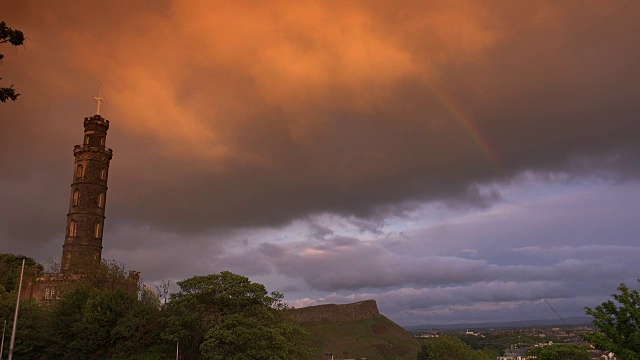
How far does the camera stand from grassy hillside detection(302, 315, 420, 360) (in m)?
167

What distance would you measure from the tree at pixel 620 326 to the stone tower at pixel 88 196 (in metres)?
79.8

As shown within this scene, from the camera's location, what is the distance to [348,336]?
18538 cm

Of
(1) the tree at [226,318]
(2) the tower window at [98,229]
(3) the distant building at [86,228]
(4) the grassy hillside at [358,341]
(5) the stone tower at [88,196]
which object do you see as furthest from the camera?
(4) the grassy hillside at [358,341]

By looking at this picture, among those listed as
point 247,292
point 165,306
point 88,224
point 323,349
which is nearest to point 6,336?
point 165,306

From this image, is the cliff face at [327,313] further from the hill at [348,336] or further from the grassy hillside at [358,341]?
the grassy hillside at [358,341]

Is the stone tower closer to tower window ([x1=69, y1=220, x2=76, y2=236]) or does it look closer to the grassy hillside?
tower window ([x1=69, y1=220, x2=76, y2=236])

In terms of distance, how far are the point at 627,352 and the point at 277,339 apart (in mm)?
38955

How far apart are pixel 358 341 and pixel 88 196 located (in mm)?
118226

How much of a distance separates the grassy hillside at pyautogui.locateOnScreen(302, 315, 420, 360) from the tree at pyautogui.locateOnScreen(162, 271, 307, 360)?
9828 centimetres

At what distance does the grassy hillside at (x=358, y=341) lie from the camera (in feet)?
549

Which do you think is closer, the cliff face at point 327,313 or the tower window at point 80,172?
the tower window at point 80,172

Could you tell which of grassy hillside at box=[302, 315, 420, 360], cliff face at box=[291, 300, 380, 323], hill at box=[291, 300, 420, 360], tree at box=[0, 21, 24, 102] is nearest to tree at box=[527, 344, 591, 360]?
tree at box=[0, 21, 24, 102]

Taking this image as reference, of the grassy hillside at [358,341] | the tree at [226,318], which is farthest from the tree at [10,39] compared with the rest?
the grassy hillside at [358,341]

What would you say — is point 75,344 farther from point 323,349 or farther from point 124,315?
point 323,349
